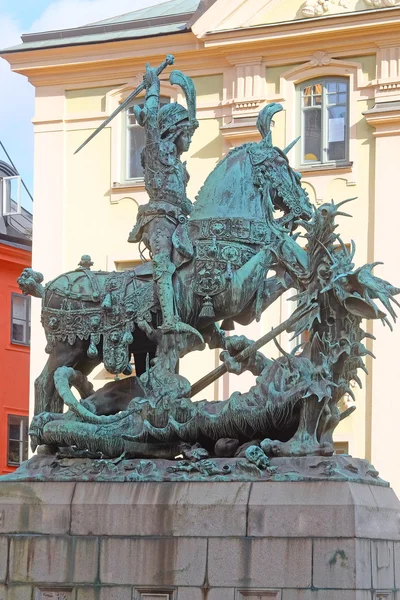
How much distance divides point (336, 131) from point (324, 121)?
25 cm

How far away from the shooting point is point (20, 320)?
34281 mm

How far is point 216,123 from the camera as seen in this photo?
2655 centimetres

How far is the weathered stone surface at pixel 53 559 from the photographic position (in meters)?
11.1

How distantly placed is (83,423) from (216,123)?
1527 centimetres

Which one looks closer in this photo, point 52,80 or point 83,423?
point 83,423

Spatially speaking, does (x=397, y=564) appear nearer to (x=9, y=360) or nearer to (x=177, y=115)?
(x=177, y=115)

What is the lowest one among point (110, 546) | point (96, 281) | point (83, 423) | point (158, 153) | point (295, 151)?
point (110, 546)

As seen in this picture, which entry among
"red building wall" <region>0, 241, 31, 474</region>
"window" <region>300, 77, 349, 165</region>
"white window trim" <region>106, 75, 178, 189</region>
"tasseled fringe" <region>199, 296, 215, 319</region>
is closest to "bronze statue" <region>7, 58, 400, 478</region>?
"tasseled fringe" <region>199, 296, 215, 319</region>

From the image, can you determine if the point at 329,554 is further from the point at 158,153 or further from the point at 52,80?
the point at 52,80

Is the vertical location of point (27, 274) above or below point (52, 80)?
below

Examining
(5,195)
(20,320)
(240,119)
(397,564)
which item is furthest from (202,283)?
(5,195)

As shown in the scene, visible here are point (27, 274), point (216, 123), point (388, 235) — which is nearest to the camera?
point (27, 274)

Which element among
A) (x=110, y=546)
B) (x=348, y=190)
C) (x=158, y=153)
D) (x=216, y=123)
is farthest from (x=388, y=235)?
(x=110, y=546)

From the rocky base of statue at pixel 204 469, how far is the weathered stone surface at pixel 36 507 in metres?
0.09
